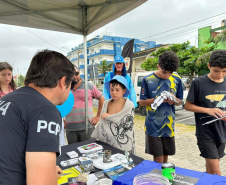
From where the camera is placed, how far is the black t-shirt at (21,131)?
2.41 ft

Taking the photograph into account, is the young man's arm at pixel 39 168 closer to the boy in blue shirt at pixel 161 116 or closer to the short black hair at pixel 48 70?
the short black hair at pixel 48 70

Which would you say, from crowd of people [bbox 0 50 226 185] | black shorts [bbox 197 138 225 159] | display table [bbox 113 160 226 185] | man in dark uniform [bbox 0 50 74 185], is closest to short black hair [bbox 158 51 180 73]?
crowd of people [bbox 0 50 226 185]

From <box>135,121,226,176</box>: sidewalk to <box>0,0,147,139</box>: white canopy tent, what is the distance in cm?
235

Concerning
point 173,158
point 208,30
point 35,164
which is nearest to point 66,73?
point 35,164

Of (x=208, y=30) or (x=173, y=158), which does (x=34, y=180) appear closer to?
(x=173, y=158)

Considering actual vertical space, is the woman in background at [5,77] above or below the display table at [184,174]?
above

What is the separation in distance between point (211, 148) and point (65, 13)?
8.51ft

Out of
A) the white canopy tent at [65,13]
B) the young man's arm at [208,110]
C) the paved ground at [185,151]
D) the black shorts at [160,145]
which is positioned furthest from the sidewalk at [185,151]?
the white canopy tent at [65,13]

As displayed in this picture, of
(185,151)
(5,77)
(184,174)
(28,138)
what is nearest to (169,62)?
(184,174)

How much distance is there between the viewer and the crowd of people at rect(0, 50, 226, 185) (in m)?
0.74

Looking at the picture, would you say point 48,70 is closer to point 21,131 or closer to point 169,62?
point 21,131

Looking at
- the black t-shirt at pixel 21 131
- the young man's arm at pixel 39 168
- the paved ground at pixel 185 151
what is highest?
the black t-shirt at pixel 21 131

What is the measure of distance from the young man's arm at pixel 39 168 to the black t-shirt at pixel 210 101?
176 cm

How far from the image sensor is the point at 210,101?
195 cm
